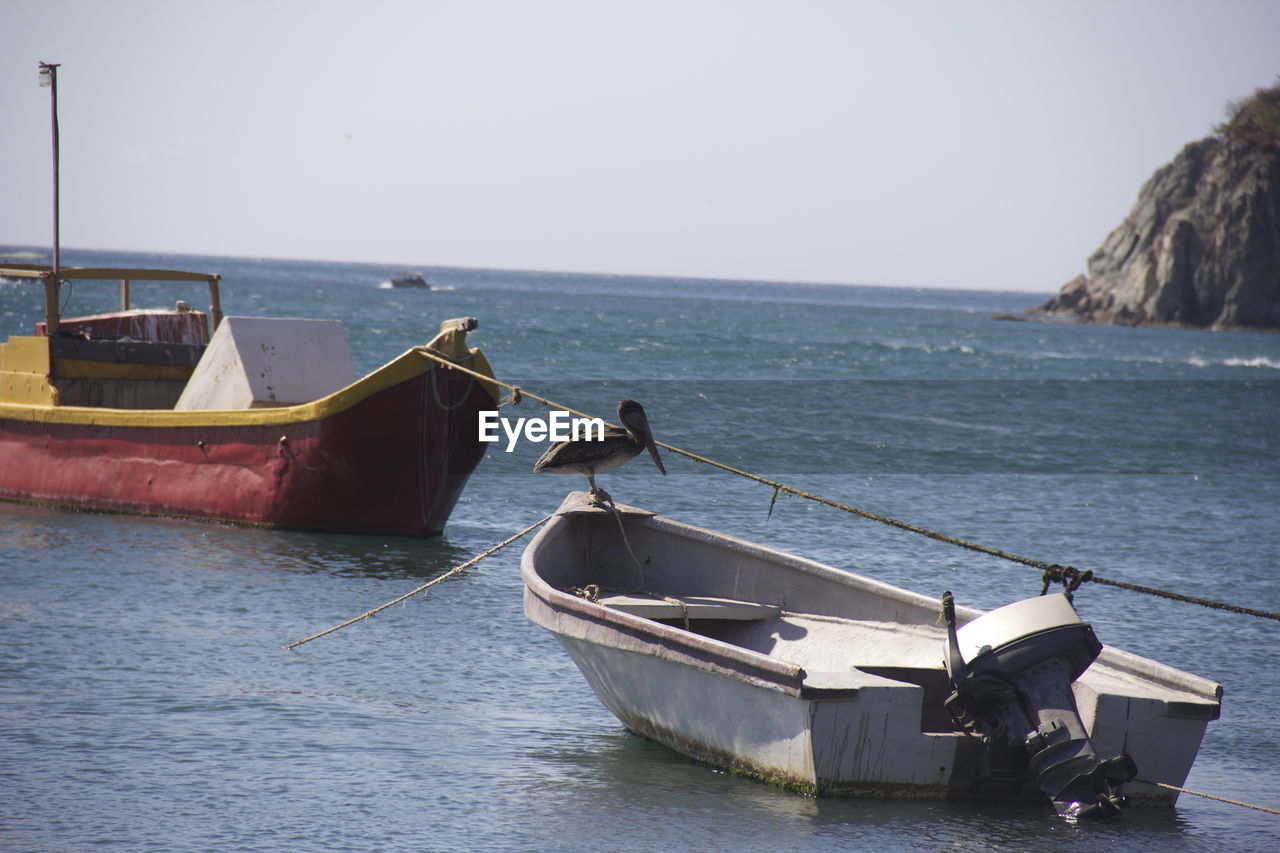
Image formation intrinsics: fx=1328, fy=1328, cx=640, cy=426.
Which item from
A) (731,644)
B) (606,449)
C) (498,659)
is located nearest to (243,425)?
(498,659)

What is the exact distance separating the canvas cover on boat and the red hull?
59 cm

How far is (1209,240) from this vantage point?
10081 cm

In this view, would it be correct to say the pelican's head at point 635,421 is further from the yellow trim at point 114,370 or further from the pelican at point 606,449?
the yellow trim at point 114,370

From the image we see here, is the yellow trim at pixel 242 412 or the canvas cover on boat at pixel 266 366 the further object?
the canvas cover on boat at pixel 266 366

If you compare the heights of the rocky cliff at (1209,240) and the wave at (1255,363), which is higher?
the rocky cliff at (1209,240)

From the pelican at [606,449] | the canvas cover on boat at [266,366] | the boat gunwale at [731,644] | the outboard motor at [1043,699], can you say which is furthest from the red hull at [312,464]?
Result: the outboard motor at [1043,699]

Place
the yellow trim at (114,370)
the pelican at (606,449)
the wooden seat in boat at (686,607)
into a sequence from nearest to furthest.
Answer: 1. the wooden seat in boat at (686,607)
2. the pelican at (606,449)
3. the yellow trim at (114,370)

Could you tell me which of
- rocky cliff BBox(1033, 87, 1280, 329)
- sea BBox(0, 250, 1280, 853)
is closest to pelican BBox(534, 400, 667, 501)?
sea BBox(0, 250, 1280, 853)

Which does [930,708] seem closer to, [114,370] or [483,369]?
[483,369]

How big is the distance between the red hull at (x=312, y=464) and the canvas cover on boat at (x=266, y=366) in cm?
59

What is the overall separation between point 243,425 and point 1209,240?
99.6 m

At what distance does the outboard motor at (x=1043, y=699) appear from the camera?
6.88 m

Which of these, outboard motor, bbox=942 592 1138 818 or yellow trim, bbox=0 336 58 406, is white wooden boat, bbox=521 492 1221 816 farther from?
yellow trim, bbox=0 336 58 406

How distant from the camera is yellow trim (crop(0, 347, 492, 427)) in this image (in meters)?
13.8
